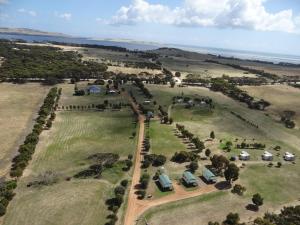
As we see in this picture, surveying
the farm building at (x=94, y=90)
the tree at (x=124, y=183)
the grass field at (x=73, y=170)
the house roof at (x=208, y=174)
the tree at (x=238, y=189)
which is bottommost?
the grass field at (x=73, y=170)

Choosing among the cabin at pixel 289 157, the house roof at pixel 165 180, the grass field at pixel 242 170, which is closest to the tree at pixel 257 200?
the grass field at pixel 242 170

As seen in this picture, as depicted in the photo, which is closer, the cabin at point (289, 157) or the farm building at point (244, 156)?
the farm building at point (244, 156)

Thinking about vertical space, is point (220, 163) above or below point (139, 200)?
above

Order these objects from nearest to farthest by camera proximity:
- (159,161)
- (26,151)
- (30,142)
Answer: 1. (159,161)
2. (26,151)
3. (30,142)

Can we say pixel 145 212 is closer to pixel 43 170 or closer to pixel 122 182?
pixel 122 182

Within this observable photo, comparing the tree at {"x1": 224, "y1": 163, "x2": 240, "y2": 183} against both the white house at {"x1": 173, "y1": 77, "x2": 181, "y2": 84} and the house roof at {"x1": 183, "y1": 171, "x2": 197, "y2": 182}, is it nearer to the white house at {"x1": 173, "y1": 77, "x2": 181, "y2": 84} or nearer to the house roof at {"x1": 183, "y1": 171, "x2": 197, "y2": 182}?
the house roof at {"x1": 183, "y1": 171, "x2": 197, "y2": 182}

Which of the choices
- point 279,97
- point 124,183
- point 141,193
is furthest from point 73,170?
point 279,97

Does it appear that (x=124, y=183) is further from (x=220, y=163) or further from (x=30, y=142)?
(x=30, y=142)

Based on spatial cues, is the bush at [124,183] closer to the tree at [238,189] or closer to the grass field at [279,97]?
the tree at [238,189]
